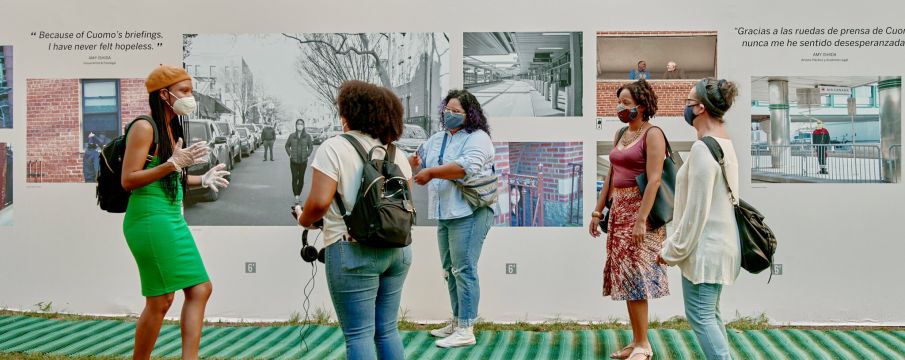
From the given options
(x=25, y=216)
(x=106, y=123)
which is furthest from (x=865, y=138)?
(x=25, y=216)

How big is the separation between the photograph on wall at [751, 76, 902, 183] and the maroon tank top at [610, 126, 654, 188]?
1.64m

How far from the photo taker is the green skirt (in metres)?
3.88

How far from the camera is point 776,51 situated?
5867mm

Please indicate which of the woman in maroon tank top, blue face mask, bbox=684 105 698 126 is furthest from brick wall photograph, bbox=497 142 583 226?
blue face mask, bbox=684 105 698 126

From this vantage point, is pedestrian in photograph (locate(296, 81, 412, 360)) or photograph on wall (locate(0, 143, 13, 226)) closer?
pedestrian in photograph (locate(296, 81, 412, 360))

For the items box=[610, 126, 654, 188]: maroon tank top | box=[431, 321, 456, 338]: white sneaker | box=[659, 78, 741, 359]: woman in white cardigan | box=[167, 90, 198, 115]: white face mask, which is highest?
box=[167, 90, 198, 115]: white face mask

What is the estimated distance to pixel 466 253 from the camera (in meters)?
5.21

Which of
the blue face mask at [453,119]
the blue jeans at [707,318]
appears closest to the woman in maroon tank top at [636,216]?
the blue jeans at [707,318]

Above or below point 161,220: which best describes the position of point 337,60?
above

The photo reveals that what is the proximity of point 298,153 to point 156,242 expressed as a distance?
91.8 inches

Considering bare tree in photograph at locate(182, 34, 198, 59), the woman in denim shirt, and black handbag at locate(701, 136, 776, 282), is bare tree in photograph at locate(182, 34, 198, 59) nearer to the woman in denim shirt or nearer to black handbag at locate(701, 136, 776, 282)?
the woman in denim shirt

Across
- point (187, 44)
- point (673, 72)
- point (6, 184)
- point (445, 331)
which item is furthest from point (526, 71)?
point (6, 184)

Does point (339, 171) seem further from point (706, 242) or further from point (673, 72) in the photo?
point (673, 72)

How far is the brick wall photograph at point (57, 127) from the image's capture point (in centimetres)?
624
